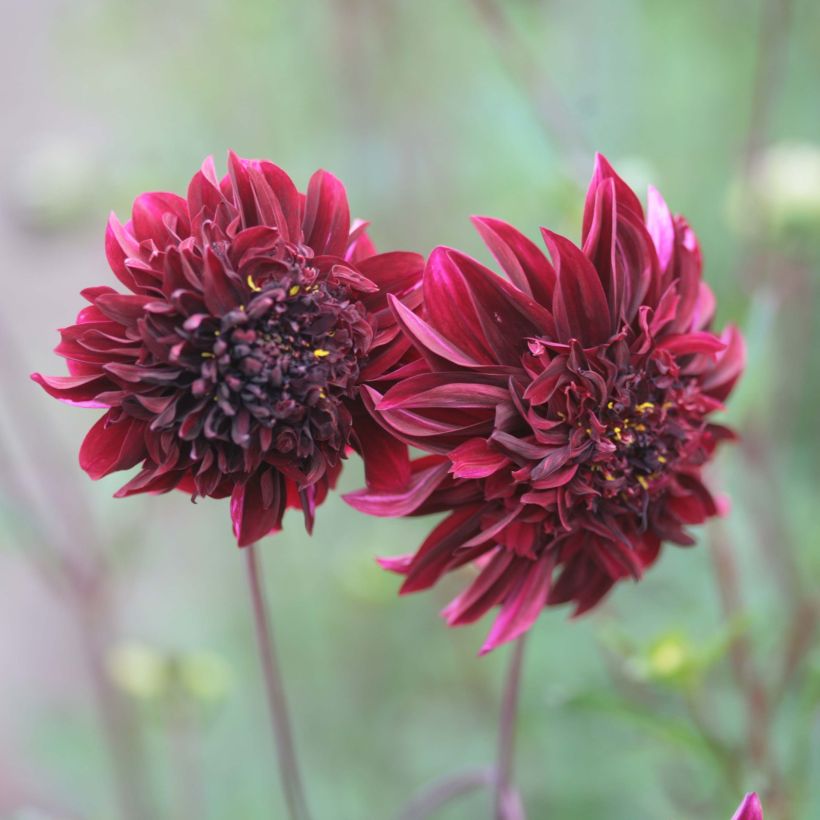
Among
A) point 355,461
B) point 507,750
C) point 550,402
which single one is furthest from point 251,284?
point 355,461

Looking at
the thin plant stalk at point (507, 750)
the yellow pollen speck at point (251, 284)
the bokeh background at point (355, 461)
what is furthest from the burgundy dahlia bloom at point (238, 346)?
the bokeh background at point (355, 461)

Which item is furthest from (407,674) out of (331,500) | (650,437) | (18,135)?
(18,135)

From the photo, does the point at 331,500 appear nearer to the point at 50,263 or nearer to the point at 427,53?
the point at 427,53

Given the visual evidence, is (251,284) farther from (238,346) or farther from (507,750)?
(507,750)

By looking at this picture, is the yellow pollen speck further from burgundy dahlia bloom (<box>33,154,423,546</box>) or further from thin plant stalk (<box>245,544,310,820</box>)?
thin plant stalk (<box>245,544,310,820</box>)

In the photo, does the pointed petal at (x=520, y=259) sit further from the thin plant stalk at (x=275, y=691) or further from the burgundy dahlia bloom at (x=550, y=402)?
the thin plant stalk at (x=275, y=691)

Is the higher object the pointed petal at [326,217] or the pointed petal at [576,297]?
the pointed petal at [326,217]
